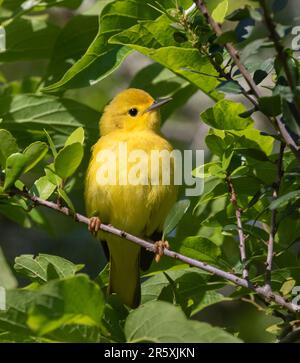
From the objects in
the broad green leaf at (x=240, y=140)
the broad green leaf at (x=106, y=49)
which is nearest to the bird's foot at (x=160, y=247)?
the broad green leaf at (x=240, y=140)

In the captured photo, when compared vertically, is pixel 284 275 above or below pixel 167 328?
above

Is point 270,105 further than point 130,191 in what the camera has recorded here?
No

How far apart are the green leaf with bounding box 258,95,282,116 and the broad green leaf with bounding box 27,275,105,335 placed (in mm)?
813

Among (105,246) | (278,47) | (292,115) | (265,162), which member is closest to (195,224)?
(265,162)

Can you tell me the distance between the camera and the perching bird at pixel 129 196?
4145 millimetres

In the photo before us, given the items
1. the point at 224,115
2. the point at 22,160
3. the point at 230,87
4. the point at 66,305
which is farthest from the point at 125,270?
the point at 66,305

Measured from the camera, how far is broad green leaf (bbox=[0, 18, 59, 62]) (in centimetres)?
429

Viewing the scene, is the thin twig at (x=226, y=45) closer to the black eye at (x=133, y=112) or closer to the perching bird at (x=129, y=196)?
the perching bird at (x=129, y=196)

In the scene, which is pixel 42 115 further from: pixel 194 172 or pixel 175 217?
pixel 175 217

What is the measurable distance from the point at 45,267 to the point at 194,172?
0.74 meters

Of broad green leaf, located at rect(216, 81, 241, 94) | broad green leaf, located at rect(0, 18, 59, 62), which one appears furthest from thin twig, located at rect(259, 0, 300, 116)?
broad green leaf, located at rect(0, 18, 59, 62)

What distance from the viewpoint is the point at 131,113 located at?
185 inches

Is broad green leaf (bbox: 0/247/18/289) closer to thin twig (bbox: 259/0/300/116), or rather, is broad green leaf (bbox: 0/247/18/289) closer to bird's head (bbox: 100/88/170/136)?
bird's head (bbox: 100/88/170/136)

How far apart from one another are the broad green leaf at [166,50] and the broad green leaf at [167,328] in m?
1.01
